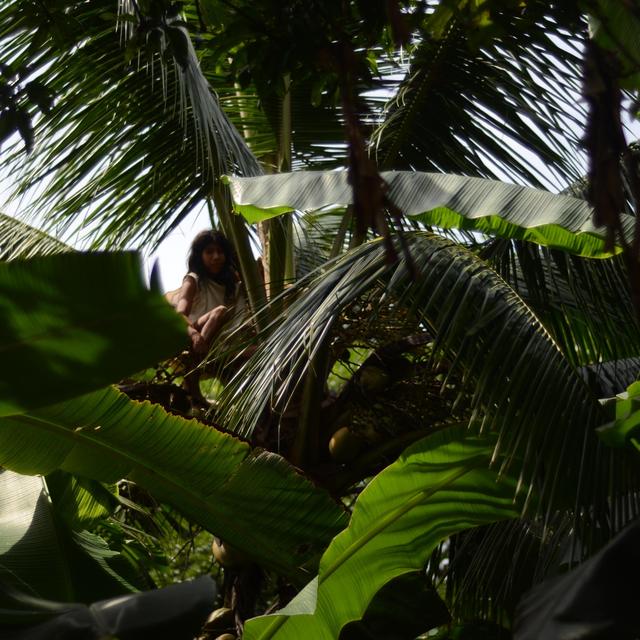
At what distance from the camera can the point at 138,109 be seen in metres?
5.39

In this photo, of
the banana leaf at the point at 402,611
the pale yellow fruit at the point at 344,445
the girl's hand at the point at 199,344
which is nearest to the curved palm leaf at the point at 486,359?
the pale yellow fruit at the point at 344,445

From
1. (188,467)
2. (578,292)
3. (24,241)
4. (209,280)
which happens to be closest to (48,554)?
(188,467)

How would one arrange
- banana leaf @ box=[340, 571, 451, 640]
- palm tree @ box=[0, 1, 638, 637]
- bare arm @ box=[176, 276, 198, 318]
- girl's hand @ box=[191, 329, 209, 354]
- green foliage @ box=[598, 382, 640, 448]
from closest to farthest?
green foliage @ box=[598, 382, 640, 448]
palm tree @ box=[0, 1, 638, 637]
banana leaf @ box=[340, 571, 451, 640]
girl's hand @ box=[191, 329, 209, 354]
bare arm @ box=[176, 276, 198, 318]

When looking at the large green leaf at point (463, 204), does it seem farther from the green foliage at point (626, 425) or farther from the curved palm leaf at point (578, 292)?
the green foliage at point (626, 425)

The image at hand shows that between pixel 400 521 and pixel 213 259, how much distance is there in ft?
7.06

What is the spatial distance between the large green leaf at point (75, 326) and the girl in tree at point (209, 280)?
2667 mm

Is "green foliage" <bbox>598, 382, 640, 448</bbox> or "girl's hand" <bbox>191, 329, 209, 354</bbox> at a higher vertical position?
"green foliage" <bbox>598, 382, 640, 448</bbox>

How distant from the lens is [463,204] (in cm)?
343

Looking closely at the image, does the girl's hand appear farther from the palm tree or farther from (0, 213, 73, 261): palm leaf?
(0, 213, 73, 261): palm leaf

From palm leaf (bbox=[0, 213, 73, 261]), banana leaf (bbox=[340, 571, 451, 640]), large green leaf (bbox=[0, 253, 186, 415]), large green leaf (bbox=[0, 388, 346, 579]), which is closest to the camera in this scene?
large green leaf (bbox=[0, 253, 186, 415])

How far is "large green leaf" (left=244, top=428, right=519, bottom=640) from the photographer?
3434mm

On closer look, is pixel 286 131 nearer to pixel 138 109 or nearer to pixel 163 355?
pixel 138 109

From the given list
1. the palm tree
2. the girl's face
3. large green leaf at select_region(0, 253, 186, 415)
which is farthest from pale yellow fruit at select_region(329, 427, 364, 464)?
large green leaf at select_region(0, 253, 186, 415)

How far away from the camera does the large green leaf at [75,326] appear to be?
2.17 m
